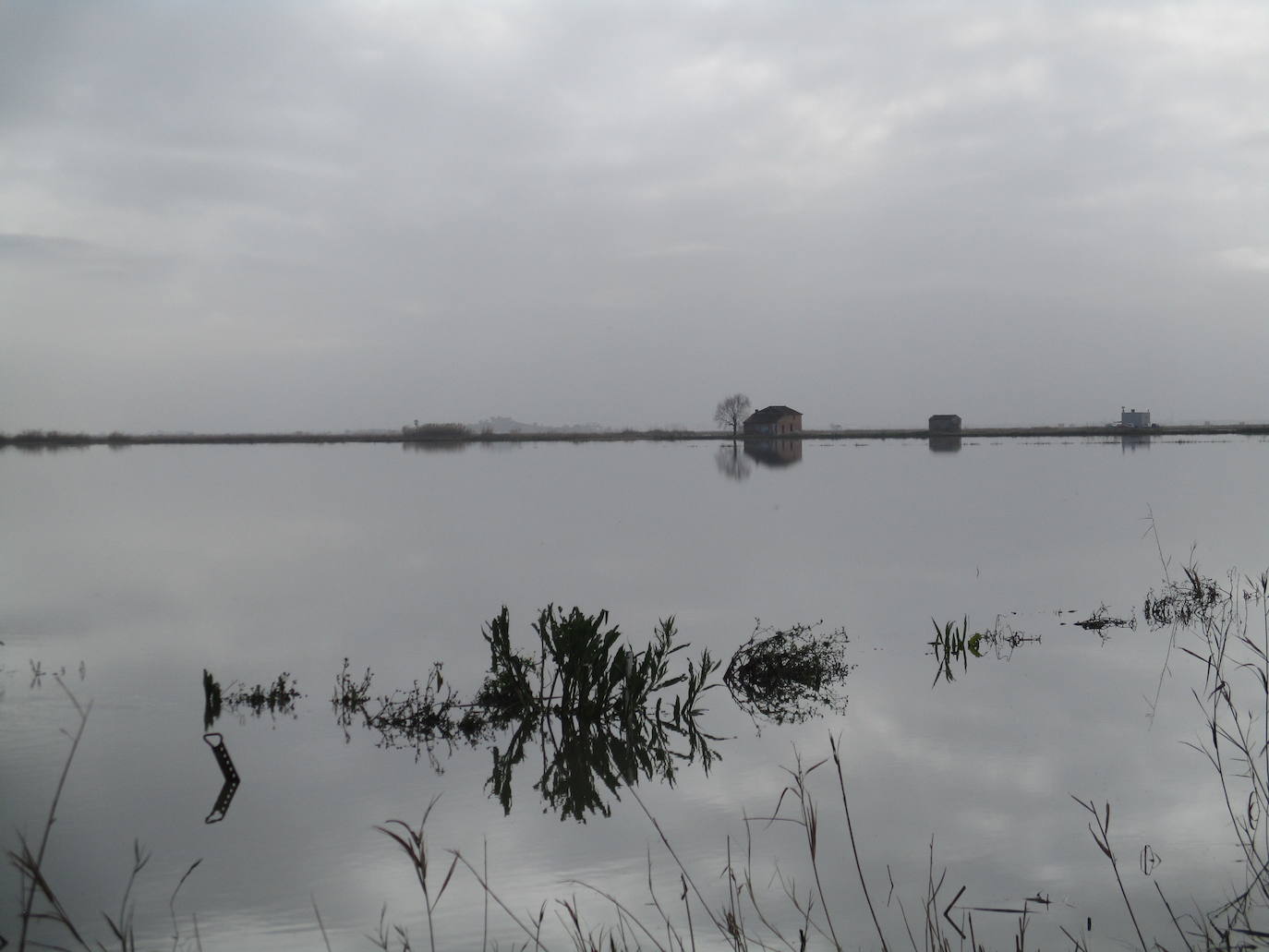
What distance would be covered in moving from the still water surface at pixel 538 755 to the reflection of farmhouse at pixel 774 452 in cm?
5119

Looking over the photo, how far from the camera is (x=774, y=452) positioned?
11100 centimetres

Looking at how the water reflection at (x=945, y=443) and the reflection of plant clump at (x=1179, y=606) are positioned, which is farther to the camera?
the water reflection at (x=945, y=443)

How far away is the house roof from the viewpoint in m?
145

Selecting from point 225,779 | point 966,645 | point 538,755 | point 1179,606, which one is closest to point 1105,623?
point 1179,606

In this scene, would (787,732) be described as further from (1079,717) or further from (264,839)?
(264,839)

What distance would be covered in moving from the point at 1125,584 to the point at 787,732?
1539 cm

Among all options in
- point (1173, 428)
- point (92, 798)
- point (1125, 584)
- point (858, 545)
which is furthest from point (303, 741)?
point (1173, 428)

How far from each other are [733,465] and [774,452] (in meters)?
25.9

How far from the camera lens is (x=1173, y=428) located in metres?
183

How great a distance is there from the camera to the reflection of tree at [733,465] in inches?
2850

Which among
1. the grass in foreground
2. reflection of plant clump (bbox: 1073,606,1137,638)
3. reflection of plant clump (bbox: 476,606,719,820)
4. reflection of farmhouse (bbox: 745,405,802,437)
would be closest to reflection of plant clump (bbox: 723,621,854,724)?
reflection of plant clump (bbox: 476,606,719,820)

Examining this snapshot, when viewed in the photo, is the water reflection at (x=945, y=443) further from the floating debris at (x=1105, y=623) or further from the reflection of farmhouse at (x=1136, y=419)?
the floating debris at (x=1105, y=623)

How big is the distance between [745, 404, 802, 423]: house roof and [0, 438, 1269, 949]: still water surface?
104 m

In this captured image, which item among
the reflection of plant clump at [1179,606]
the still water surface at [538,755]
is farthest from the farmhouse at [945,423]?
the reflection of plant clump at [1179,606]
